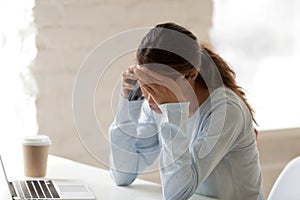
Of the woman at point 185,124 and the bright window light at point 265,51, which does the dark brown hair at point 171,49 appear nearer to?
the woman at point 185,124

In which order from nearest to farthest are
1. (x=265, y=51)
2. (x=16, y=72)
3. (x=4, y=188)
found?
1. (x=4, y=188)
2. (x=16, y=72)
3. (x=265, y=51)

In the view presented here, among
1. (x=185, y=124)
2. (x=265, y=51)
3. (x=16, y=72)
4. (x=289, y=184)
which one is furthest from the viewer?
(x=265, y=51)

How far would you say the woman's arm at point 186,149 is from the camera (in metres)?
1.60

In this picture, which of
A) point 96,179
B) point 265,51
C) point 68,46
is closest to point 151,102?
point 96,179

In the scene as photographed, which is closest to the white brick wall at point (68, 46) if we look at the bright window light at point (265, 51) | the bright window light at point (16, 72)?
the bright window light at point (16, 72)

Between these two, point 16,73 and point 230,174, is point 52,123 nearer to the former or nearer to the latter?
point 16,73

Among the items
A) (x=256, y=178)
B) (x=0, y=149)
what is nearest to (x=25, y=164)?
(x=0, y=149)

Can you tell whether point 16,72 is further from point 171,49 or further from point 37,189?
point 171,49

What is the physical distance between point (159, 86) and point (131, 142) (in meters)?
0.23

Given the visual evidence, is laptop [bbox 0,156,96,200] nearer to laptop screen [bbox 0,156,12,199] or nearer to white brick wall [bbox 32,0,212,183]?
laptop screen [bbox 0,156,12,199]

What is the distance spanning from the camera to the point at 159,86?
5.31 feet

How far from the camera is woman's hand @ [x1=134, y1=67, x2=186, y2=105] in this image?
1.62 metres

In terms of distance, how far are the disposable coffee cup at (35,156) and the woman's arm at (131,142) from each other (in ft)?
0.54

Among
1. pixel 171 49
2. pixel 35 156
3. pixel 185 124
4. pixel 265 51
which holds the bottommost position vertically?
pixel 265 51
